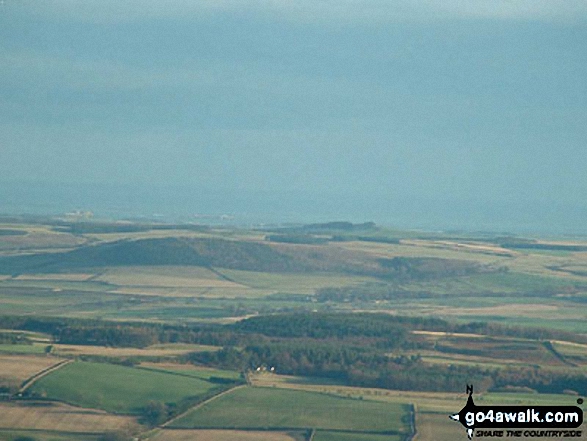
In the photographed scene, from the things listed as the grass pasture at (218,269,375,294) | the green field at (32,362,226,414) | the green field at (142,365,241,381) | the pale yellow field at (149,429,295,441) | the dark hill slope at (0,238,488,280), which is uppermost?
the dark hill slope at (0,238,488,280)

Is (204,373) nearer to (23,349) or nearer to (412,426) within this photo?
(23,349)

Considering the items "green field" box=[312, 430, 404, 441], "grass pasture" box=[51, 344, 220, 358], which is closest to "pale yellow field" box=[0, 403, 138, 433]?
"green field" box=[312, 430, 404, 441]

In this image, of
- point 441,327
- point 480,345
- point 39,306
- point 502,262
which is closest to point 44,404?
point 480,345

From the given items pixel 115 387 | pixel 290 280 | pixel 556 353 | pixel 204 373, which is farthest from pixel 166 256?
pixel 115 387

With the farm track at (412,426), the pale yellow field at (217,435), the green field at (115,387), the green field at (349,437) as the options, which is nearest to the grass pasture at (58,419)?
the green field at (115,387)

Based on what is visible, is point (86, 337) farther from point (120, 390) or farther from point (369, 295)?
point (369, 295)

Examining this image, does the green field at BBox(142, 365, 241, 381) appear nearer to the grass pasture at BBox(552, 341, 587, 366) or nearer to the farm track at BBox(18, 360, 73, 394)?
the farm track at BBox(18, 360, 73, 394)

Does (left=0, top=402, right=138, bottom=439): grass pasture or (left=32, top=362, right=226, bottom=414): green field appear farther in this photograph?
(left=32, top=362, right=226, bottom=414): green field
